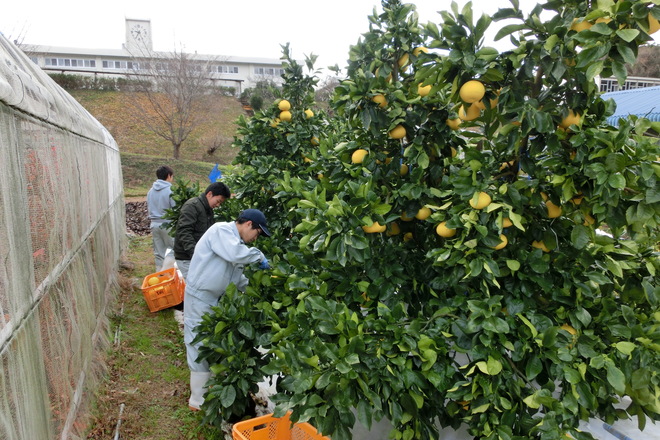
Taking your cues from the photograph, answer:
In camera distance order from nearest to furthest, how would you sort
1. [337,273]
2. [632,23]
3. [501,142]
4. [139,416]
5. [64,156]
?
[632,23] → [501,142] → [337,273] → [139,416] → [64,156]

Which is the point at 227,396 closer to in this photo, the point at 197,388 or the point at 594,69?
the point at 197,388

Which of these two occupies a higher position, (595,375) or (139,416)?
(595,375)

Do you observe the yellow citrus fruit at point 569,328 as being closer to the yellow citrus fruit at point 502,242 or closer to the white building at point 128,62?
the yellow citrus fruit at point 502,242

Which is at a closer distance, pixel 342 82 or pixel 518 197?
pixel 518 197

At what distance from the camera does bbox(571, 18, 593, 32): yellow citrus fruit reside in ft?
6.02

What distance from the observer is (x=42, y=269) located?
2811 mm

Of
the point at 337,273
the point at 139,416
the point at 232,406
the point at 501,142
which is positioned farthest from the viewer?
the point at 139,416

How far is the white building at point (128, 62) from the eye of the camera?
127ft

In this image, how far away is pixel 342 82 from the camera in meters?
2.45

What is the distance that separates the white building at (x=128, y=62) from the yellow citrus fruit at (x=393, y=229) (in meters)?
35.6

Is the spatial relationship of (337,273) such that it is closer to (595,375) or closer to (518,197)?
(518,197)

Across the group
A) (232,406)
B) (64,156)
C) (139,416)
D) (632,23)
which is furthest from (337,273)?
(64,156)

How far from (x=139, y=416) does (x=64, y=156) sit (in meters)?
2.21

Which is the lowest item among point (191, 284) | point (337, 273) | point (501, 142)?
point (191, 284)
